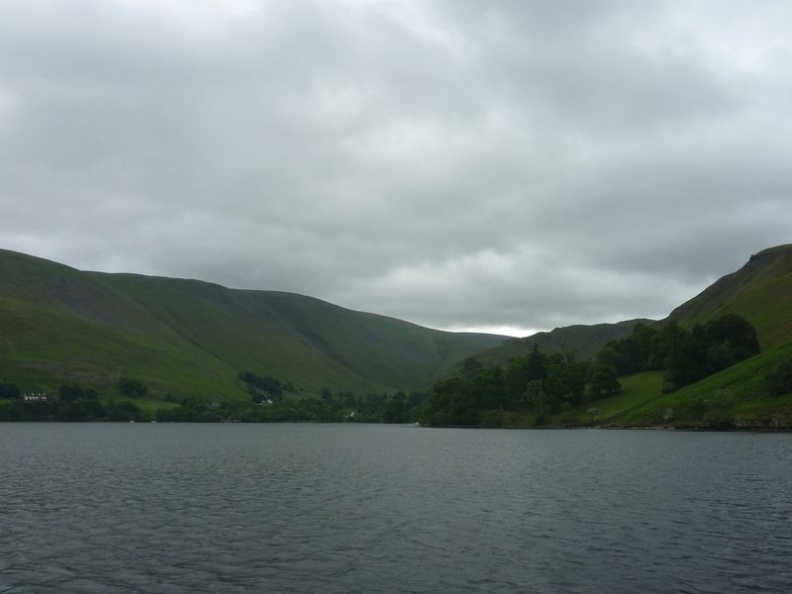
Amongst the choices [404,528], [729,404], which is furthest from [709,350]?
[404,528]

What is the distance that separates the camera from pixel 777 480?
211 feet

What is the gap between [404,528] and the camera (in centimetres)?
4544

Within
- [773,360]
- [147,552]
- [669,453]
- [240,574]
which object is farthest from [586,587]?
[773,360]

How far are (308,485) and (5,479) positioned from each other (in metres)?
33.0

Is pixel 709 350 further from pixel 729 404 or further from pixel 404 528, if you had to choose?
pixel 404 528

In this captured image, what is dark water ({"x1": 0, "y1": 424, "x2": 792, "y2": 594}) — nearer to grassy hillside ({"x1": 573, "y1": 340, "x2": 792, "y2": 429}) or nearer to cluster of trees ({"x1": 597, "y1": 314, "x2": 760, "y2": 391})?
grassy hillside ({"x1": 573, "y1": 340, "x2": 792, "y2": 429})

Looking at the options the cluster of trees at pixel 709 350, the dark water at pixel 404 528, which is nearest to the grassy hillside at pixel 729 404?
the cluster of trees at pixel 709 350

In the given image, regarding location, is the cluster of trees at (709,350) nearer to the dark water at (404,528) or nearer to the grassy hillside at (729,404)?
the grassy hillside at (729,404)

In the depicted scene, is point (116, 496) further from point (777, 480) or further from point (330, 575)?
point (777, 480)

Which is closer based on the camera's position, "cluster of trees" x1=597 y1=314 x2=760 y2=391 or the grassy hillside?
the grassy hillside

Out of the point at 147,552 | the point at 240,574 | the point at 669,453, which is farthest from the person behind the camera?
the point at 669,453

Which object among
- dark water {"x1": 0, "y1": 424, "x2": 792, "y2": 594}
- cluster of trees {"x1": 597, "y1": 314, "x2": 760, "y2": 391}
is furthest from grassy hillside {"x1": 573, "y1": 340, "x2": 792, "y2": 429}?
dark water {"x1": 0, "y1": 424, "x2": 792, "y2": 594}

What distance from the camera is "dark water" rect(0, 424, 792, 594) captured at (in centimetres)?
3247

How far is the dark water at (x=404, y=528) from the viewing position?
32.5 m
